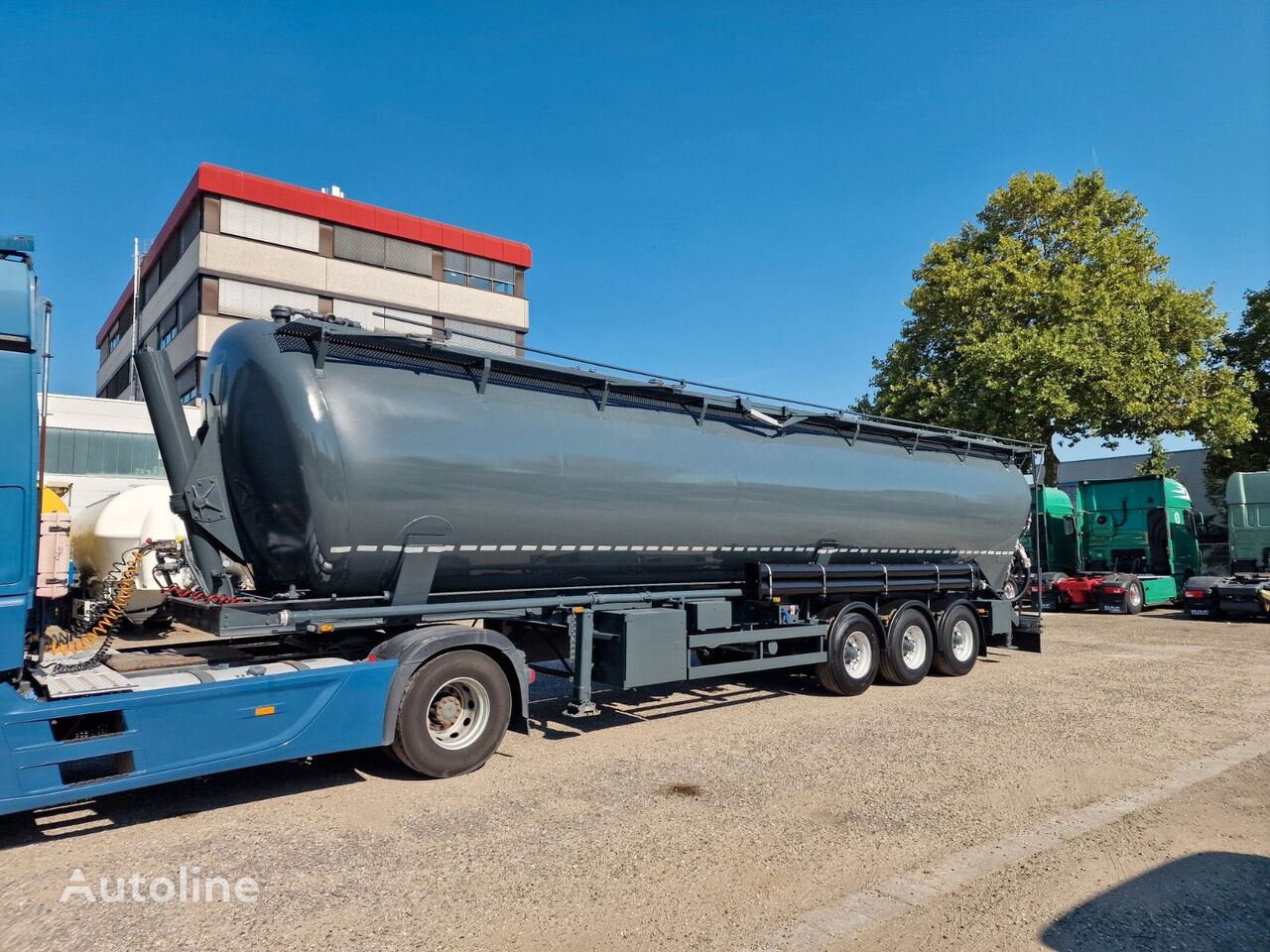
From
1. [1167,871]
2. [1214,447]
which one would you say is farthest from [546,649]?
[1214,447]

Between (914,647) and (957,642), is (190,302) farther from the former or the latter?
(957,642)

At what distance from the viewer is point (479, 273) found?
1580 inches

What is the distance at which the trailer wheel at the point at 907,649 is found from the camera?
11250mm

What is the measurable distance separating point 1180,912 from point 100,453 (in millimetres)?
26026

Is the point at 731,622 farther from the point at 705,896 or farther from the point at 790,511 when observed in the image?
the point at 705,896

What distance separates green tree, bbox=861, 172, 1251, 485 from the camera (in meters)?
21.8

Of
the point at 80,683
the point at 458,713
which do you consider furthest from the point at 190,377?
the point at 80,683

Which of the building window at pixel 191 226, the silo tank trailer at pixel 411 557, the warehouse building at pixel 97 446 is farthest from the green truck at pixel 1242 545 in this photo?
the building window at pixel 191 226

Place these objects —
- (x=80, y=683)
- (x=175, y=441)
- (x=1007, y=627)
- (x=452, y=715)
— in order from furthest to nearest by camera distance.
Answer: (x=1007, y=627), (x=452, y=715), (x=175, y=441), (x=80, y=683)

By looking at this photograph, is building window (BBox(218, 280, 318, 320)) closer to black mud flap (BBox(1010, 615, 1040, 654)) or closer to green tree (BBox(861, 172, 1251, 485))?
green tree (BBox(861, 172, 1251, 485))

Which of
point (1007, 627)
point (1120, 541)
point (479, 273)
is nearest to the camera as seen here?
point (1007, 627)

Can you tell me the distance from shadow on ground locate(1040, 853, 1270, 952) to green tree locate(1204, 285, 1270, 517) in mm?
31217

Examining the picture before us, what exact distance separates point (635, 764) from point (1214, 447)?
75.3 feet

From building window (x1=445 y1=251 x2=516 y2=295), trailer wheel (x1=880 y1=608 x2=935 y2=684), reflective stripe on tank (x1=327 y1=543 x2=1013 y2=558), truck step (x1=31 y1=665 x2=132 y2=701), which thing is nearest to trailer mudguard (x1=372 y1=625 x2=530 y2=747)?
reflective stripe on tank (x1=327 y1=543 x2=1013 y2=558)
